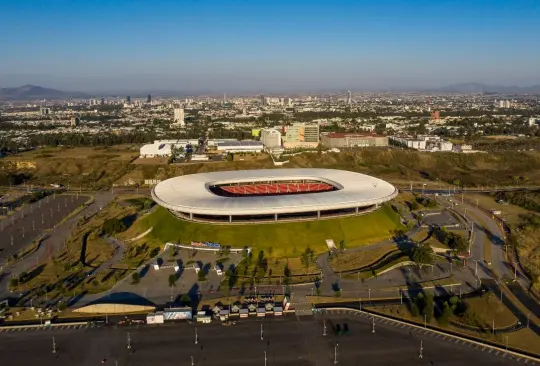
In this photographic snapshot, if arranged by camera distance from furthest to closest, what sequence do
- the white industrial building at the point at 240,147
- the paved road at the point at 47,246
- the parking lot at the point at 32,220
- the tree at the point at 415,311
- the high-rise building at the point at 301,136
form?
1. the high-rise building at the point at 301,136
2. the white industrial building at the point at 240,147
3. the parking lot at the point at 32,220
4. the paved road at the point at 47,246
5. the tree at the point at 415,311

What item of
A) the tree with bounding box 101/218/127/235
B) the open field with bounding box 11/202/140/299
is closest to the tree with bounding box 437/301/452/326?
the open field with bounding box 11/202/140/299

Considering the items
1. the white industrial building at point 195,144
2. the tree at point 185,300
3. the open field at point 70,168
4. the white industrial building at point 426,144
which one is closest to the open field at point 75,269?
the tree at point 185,300

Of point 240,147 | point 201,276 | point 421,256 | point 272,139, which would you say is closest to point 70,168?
point 240,147

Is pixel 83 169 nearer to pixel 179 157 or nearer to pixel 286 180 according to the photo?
pixel 179 157

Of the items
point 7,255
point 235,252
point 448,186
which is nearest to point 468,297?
point 235,252

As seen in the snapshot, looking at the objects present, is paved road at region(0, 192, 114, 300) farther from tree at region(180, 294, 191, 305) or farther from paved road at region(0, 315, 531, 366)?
tree at region(180, 294, 191, 305)

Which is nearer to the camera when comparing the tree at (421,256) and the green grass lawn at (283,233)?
the tree at (421,256)

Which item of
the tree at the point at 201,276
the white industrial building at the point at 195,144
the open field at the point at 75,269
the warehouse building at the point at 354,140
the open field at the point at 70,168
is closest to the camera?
the open field at the point at 75,269

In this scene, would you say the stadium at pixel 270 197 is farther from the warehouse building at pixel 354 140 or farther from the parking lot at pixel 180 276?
the warehouse building at pixel 354 140
